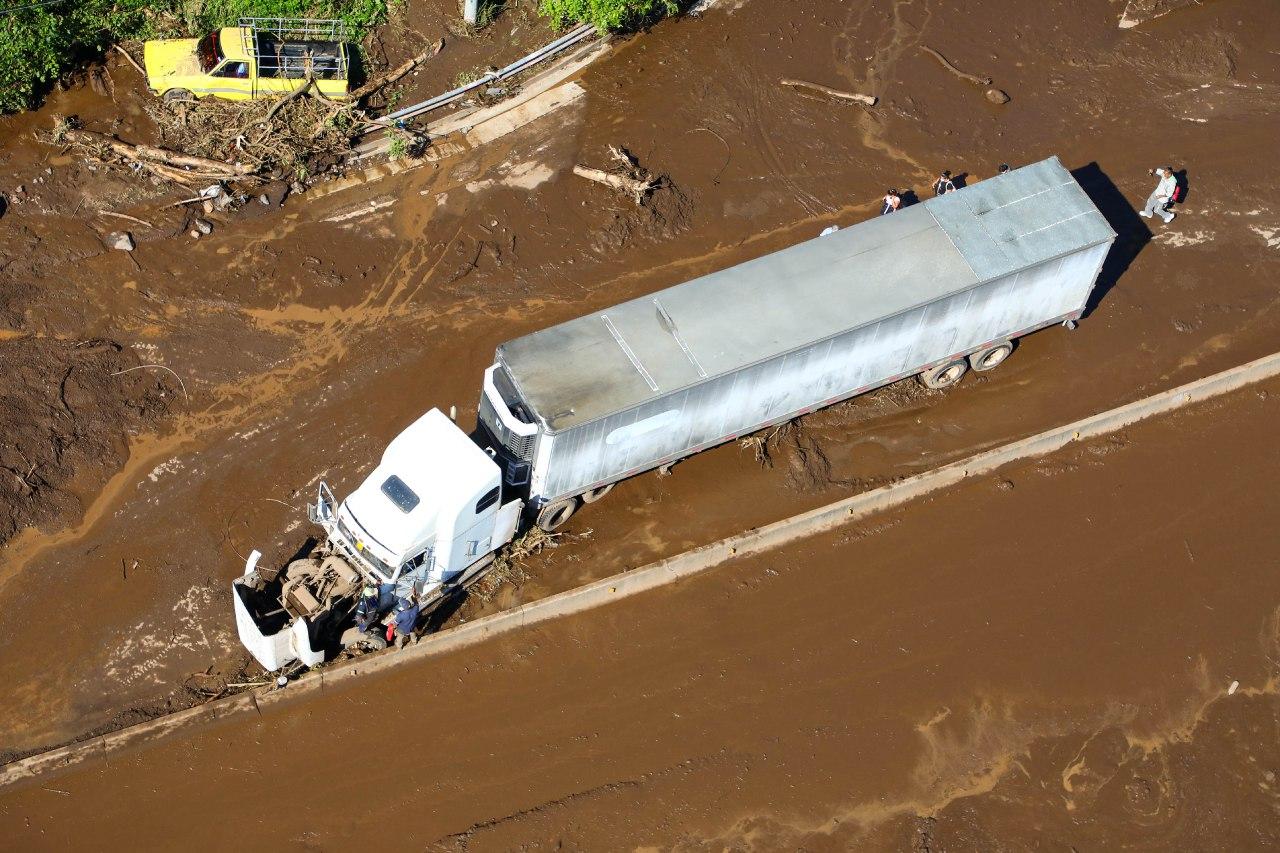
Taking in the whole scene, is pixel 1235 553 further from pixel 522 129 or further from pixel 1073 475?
pixel 522 129

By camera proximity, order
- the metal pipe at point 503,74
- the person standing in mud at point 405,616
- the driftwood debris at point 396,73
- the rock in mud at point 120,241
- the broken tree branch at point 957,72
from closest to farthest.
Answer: the person standing in mud at point 405,616 → the rock in mud at point 120,241 → the metal pipe at point 503,74 → the driftwood debris at point 396,73 → the broken tree branch at point 957,72

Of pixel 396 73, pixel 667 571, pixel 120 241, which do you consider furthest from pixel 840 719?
pixel 396 73

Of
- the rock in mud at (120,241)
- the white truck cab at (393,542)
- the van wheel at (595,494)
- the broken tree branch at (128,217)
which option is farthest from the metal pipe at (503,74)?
the van wheel at (595,494)

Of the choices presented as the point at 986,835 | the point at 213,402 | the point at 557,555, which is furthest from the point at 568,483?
the point at 986,835

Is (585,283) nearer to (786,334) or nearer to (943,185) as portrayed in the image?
(786,334)

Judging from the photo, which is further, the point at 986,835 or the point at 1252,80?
the point at 1252,80

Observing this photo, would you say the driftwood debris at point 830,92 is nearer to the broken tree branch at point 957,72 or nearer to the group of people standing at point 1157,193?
the broken tree branch at point 957,72

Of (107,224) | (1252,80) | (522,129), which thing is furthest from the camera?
(1252,80)
